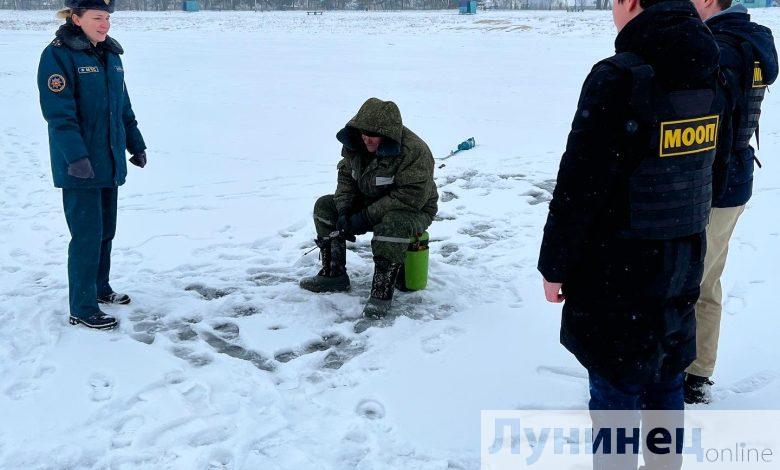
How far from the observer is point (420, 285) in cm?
491

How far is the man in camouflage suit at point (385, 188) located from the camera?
175 inches

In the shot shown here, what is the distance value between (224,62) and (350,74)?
5.45 metres

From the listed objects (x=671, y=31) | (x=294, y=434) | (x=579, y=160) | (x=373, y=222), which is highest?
(x=671, y=31)

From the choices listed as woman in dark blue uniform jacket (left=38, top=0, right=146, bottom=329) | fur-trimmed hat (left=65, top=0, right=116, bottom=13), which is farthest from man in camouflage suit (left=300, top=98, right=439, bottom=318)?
fur-trimmed hat (left=65, top=0, right=116, bottom=13)

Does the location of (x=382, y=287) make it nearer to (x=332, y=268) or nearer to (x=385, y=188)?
(x=332, y=268)

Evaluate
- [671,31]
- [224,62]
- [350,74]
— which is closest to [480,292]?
[671,31]

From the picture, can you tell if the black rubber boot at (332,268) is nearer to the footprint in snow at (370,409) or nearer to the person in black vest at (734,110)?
the footprint in snow at (370,409)

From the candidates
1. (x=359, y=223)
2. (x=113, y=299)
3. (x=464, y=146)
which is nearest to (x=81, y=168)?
(x=113, y=299)

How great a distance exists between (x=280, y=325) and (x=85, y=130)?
164 centimetres

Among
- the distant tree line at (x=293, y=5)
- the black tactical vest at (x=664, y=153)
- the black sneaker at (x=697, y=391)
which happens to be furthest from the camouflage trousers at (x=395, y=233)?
the distant tree line at (x=293, y=5)

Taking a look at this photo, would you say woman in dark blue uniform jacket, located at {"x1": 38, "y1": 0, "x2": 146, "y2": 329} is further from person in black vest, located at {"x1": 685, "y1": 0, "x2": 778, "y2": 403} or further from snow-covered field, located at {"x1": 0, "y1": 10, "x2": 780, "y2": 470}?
person in black vest, located at {"x1": 685, "y1": 0, "x2": 778, "y2": 403}

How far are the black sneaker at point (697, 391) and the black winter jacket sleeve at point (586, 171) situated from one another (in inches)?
60.2

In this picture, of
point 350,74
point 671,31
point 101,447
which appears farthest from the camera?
point 350,74

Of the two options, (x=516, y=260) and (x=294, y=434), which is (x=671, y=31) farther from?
(x=516, y=260)
